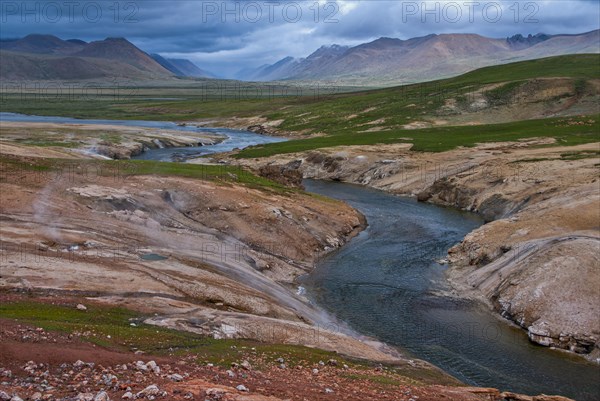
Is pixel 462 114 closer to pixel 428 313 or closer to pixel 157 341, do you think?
pixel 428 313

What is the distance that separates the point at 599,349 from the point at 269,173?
4865 centimetres

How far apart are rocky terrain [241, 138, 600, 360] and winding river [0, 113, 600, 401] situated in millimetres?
1600

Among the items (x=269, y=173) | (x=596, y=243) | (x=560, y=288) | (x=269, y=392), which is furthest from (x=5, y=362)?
(x=269, y=173)

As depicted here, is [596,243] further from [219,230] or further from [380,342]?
[219,230]

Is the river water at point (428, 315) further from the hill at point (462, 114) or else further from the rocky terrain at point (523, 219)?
the hill at point (462, 114)

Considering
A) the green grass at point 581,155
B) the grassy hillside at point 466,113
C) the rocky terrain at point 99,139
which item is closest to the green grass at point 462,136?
the grassy hillside at point 466,113

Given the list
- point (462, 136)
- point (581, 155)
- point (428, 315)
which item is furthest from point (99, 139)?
point (428, 315)

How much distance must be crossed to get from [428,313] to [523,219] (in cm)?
1759

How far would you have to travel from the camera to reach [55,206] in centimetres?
4188

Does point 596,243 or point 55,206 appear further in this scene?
point 55,206

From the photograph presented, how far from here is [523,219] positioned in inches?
1917

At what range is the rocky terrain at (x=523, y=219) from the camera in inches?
1318

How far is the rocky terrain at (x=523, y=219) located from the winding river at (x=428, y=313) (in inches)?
63.0

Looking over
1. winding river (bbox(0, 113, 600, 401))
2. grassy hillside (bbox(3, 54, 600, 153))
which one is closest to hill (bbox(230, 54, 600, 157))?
grassy hillside (bbox(3, 54, 600, 153))
